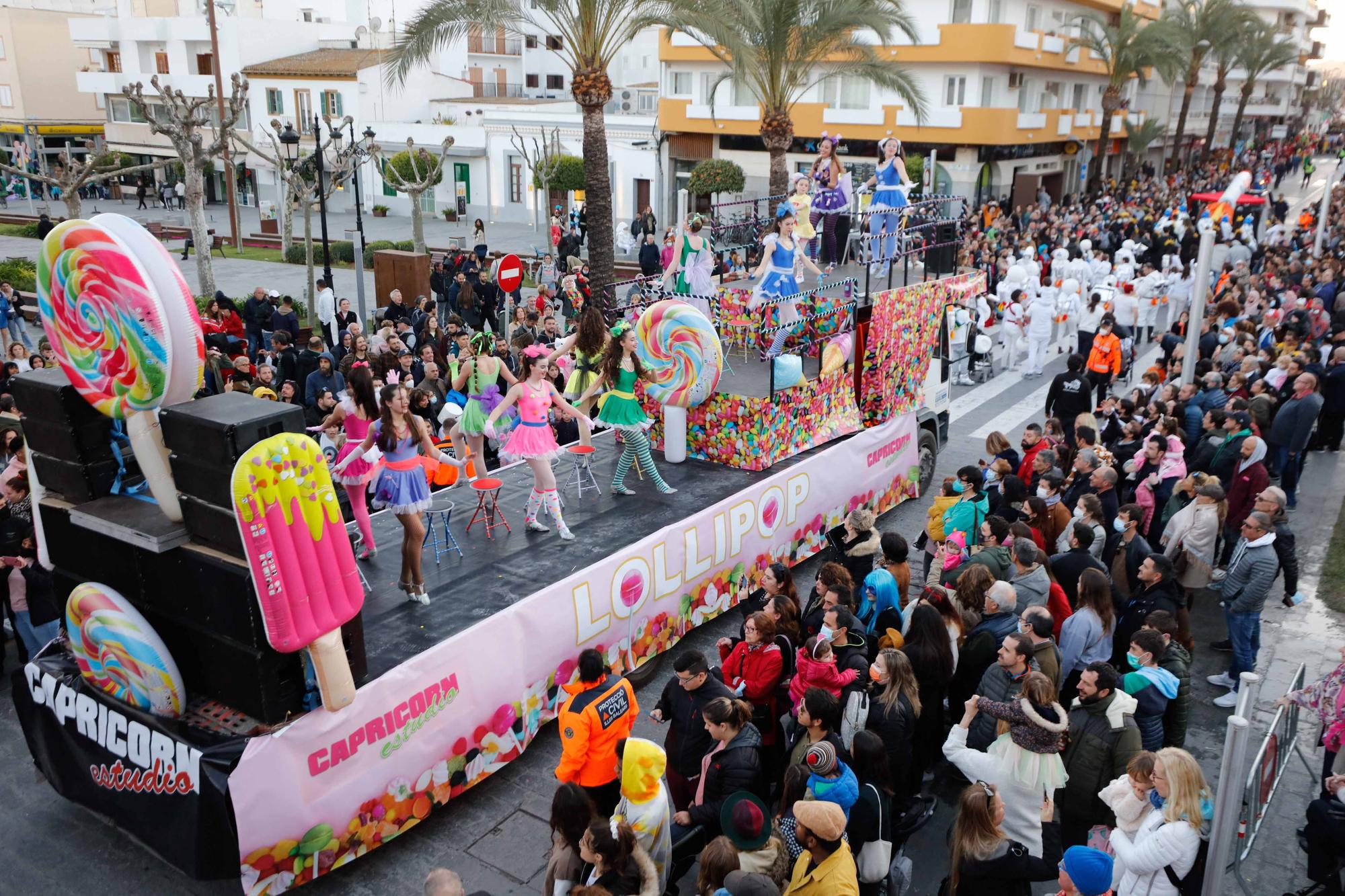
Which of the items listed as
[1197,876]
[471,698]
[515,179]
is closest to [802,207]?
[471,698]

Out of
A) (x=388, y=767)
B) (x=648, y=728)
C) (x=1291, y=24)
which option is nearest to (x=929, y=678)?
(x=648, y=728)

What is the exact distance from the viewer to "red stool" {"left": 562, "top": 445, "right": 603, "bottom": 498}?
9.69 m

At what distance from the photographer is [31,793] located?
280 inches

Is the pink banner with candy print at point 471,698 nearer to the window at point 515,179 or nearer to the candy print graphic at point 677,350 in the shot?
the candy print graphic at point 677,350

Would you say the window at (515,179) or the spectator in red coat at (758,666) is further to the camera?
the window at (515,179)

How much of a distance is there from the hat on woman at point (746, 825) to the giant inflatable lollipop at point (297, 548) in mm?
2516

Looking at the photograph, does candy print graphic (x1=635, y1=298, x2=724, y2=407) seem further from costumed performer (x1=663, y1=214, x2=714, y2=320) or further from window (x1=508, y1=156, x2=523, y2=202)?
window (x1=508, y1=156, x2=523, y2=202)

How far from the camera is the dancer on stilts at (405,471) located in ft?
24.7

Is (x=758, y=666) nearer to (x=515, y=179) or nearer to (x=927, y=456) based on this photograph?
(x=927, y=456)

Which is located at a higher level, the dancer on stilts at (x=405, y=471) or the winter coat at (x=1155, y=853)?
the dancer on stilts at (x=405, y=471)

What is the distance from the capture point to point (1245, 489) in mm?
9641

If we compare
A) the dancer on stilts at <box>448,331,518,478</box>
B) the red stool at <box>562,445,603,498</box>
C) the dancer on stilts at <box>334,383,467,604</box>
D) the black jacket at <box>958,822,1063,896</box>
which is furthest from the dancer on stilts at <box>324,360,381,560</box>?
the black jacket at <box>958,822,1063,896</box>

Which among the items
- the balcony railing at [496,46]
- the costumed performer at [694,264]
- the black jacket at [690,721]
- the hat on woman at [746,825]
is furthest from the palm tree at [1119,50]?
the hat on woman at [746,825]

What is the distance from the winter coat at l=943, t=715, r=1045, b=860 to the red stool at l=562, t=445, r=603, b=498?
502cm
